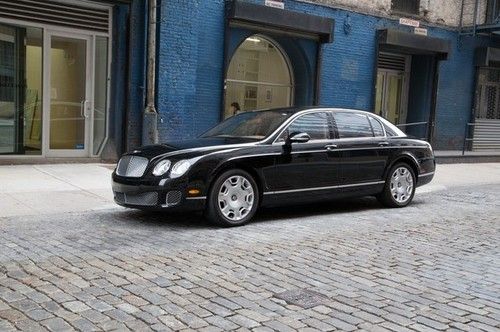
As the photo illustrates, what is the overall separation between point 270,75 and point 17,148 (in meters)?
7.01

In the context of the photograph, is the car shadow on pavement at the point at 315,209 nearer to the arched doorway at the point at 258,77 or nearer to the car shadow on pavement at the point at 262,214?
the car shadow on pavement at the point at 262,214

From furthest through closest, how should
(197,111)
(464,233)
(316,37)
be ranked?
(316,37), (197,111), (464,233)

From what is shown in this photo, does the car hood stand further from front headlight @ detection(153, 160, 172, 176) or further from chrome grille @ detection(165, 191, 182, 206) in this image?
chrome grille @ detection(165, 191, 182, 206)

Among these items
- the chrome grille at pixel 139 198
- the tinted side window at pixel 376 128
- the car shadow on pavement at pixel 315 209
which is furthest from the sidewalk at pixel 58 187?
the tinted side window at pixel 376 128

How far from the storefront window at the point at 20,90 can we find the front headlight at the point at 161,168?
5.96 metres

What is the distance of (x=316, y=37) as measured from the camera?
51.2ft

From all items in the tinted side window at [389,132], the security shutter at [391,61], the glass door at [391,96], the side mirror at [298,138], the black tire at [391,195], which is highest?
the security shutter at [391,61]

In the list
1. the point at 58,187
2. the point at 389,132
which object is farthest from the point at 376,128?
the point at 58,187

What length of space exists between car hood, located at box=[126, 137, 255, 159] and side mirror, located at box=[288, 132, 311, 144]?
19.6 inches

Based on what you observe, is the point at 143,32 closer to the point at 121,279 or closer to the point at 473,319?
the point at 121,279

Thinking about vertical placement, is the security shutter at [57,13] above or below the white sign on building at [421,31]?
below

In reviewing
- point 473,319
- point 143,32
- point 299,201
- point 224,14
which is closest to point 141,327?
point 473,319

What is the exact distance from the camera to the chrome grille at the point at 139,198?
276 inches

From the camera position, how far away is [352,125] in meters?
8.78
